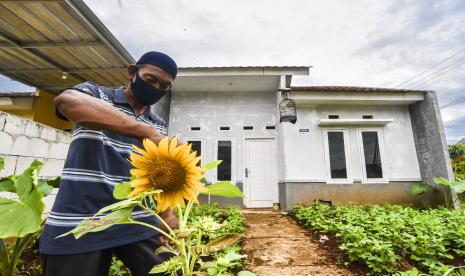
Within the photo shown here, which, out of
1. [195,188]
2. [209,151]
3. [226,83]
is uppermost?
[226,83]

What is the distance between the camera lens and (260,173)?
347 inches

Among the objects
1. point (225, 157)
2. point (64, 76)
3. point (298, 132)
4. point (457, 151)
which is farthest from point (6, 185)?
point (457, 151)

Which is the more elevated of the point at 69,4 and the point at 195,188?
the point at 69,4

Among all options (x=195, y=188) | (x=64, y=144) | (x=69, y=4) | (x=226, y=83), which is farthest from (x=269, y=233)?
(x=226, y=83)

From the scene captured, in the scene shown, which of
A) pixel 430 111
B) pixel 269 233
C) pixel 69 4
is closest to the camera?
pixel 69 4

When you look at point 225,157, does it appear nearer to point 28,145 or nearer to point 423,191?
point 28,145

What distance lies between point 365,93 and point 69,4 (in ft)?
28.1

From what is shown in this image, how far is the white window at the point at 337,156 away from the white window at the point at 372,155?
1.67 ft

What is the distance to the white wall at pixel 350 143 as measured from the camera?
8281mm

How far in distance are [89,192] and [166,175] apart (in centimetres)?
64

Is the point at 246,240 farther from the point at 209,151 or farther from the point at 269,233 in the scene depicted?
the point at 209,151

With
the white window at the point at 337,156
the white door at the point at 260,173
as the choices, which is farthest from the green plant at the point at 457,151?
the white door at the point at 260,173

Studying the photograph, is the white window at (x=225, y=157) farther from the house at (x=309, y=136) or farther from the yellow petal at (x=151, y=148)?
the yellow petal at (x=151, y=148)

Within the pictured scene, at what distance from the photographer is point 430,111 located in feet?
26.7
